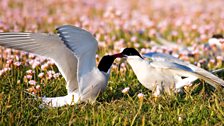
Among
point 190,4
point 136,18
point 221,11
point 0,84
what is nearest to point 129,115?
point 0,84

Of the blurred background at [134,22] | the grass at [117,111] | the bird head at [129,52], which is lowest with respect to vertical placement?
the grass at [117,111]

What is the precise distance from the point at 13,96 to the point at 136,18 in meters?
5.69

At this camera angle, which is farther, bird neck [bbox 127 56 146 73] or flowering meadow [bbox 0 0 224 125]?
bird neck [bbox 127 56 146 73]

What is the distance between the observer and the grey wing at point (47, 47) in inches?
167

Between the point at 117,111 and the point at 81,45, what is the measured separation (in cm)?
59

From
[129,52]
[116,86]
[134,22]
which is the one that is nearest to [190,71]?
[129,52]

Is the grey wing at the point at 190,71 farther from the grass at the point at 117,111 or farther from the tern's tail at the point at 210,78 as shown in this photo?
the grass at the point at 117,111

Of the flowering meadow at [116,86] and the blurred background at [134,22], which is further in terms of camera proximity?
the blurred background at [134,22]

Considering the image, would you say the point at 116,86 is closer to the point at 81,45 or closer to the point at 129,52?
the point at 129,52

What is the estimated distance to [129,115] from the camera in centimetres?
403

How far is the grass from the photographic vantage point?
393 centimetres

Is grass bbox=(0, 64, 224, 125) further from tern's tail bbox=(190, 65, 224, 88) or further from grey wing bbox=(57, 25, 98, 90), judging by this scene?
grey wing bbox=(57, 25, 98, 90)

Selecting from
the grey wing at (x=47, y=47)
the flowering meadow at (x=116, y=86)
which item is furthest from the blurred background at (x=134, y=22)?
the grey wing at (x=47, y=47)

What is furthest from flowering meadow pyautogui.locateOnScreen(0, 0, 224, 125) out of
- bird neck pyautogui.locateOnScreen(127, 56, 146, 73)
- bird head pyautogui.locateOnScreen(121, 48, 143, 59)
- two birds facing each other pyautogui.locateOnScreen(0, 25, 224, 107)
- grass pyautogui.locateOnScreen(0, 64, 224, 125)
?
bird head pyautogui.locateOnScreen(121, 48, 143, 59)
